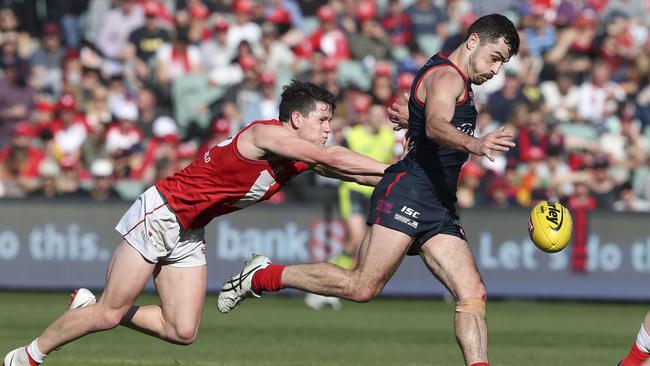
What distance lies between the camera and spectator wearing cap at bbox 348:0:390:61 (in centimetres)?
2212

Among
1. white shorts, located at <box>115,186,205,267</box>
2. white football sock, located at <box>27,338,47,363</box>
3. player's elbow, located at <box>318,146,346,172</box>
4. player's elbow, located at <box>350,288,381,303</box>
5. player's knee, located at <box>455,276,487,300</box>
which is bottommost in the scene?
white football sock, located at <box>27,338,47,363</box>

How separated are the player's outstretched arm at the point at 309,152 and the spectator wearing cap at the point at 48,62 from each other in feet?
42.5


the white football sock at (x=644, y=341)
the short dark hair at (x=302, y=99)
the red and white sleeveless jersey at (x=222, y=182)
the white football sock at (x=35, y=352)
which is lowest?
the white football sock at (x=35, y=352)

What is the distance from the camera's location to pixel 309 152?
8641mm

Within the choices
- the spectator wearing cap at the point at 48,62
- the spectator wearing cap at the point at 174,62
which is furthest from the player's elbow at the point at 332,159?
the spectator wearing cap at the point at 48,62

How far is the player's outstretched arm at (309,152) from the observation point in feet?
28.3

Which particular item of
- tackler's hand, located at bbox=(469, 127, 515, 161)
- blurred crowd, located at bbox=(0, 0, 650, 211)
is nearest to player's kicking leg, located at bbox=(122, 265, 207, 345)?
tackler's hand, located at bbox=(469, 127, 515, 161)

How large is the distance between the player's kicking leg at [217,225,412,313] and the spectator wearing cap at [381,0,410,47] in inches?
531

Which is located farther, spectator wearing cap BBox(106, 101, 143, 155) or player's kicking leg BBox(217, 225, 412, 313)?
spectator wearing cap BBox(106, 101, 143, 155)

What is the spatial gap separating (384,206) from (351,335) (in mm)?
5102

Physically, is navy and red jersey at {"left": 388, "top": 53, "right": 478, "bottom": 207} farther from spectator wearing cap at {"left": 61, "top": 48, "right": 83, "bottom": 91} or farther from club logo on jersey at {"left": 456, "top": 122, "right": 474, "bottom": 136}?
spectator wearing cap at {"left": 61, "top": 48, "right": 83, "bottom": 91}

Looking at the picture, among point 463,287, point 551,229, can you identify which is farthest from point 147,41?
point 463,287

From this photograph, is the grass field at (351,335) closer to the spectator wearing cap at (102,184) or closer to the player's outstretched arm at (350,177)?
the spectator wearing cap at (102,184)

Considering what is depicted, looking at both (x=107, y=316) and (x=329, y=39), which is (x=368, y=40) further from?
(x=107, y=316)
